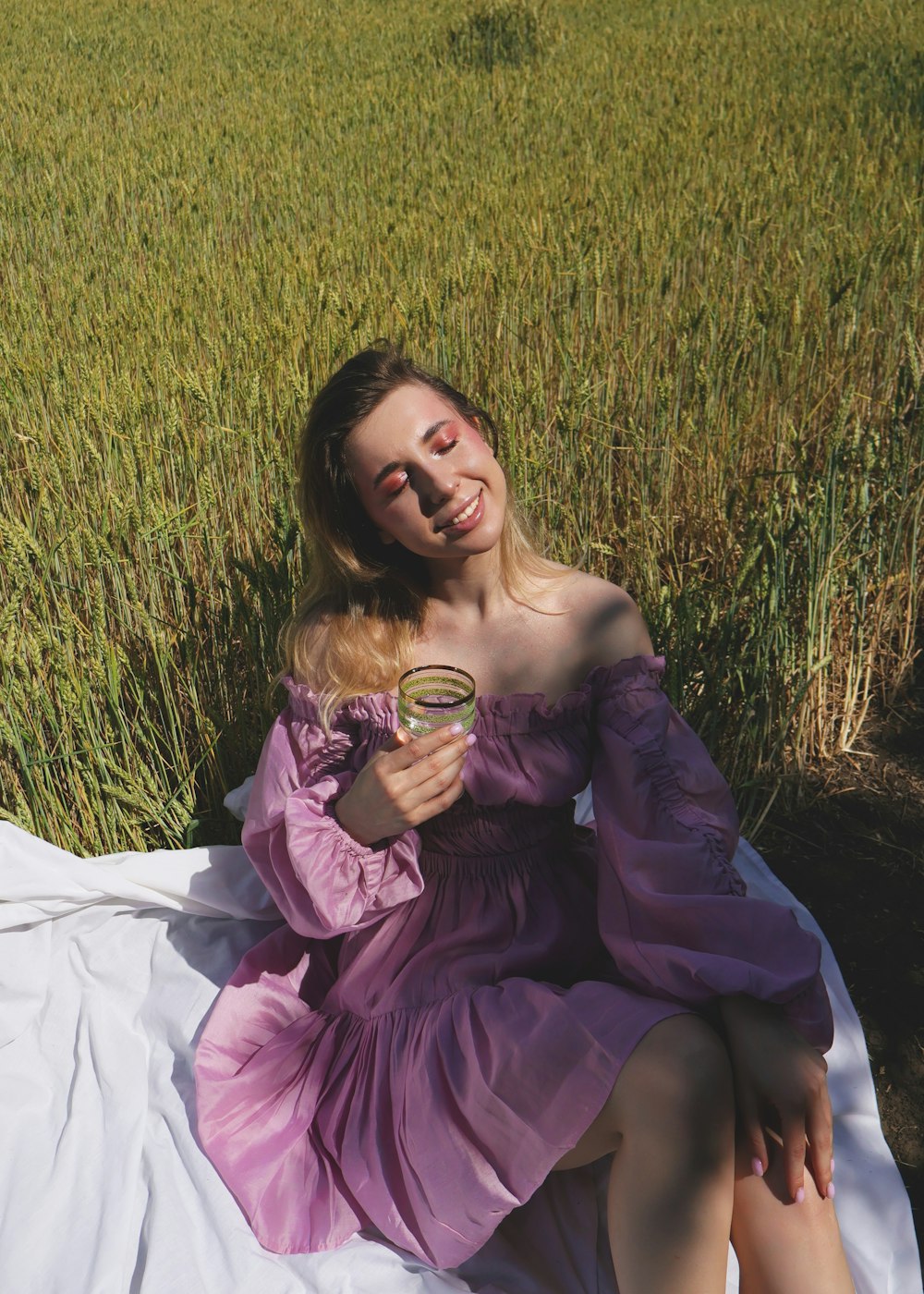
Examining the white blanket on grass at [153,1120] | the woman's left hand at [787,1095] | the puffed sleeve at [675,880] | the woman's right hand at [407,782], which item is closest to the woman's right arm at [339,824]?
the woman's right hand at [407,782]

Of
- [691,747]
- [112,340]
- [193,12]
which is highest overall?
[193,12]

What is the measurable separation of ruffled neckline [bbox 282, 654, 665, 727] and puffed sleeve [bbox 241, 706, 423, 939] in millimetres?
78

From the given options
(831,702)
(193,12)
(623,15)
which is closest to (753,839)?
(831,702)

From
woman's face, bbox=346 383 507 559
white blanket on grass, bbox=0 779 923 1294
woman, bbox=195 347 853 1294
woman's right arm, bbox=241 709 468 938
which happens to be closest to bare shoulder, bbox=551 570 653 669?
woman, bbox=195 347 853 1294

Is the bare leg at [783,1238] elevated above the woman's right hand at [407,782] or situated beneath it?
situated beneath

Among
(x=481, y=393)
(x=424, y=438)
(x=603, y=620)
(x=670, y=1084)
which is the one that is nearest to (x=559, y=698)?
(x=603, y=620)

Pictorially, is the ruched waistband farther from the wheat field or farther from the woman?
the wheat field

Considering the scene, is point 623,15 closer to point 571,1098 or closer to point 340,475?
point 340,475

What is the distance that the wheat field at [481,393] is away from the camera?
1.93m

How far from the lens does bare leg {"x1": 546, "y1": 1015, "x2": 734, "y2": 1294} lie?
42.5 inches

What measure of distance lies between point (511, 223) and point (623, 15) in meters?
6.50

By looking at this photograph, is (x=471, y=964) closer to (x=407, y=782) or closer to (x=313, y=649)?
(x=407, y=782)

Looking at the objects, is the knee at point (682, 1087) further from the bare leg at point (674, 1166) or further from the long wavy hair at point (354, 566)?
the long wavy hair at point (354, 566)

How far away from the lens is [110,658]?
Answer: 1.72 m
